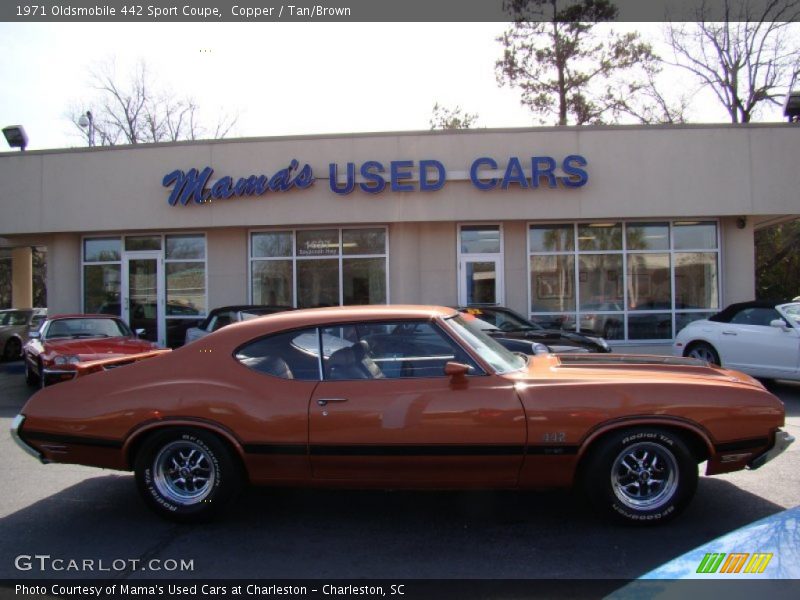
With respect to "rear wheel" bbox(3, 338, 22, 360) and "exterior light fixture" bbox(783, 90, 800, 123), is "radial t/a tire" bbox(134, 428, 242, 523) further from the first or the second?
"exterior light fixture" bbox(783, 90, 800, 123)

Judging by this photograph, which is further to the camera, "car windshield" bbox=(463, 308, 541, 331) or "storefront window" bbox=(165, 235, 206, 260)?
"storefront window" bbox=(165, 235, 206, 260)

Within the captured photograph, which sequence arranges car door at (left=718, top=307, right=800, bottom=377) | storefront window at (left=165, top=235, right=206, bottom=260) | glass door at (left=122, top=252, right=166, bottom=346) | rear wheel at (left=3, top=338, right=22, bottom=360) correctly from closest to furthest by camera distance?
car door at (left=718, top=307, right=800, bottom=377), storefront window at (left=165, top=235, right=206, bottom=260), glass door at (left=122, top=252, right=166, bottom=346), rear wheel at (left=3, top=338, right=22, bottom=360)

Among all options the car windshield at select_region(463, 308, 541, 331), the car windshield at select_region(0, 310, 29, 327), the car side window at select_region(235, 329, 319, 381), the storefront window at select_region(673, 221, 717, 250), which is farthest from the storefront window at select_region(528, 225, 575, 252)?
the car windshield at select_region(0, 310, 29, 327)

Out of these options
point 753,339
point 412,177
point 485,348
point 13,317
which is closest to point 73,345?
point 485,348

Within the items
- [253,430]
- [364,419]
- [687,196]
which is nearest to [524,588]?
[364,419]

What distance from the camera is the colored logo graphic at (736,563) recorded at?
229 centimetres

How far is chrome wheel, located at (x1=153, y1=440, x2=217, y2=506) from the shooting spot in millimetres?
4305

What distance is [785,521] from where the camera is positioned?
257cm

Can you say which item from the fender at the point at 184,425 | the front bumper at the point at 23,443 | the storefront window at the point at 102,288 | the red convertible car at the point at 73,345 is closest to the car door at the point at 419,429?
the fender at the point at 184,425

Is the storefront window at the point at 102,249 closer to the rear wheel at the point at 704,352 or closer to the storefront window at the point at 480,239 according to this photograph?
the storefront window at the point at 480,239

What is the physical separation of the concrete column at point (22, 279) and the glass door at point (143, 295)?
832cm

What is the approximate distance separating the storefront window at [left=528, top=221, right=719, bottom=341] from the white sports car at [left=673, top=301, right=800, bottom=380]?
3.82 m

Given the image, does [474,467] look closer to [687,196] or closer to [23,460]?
[23,460]
